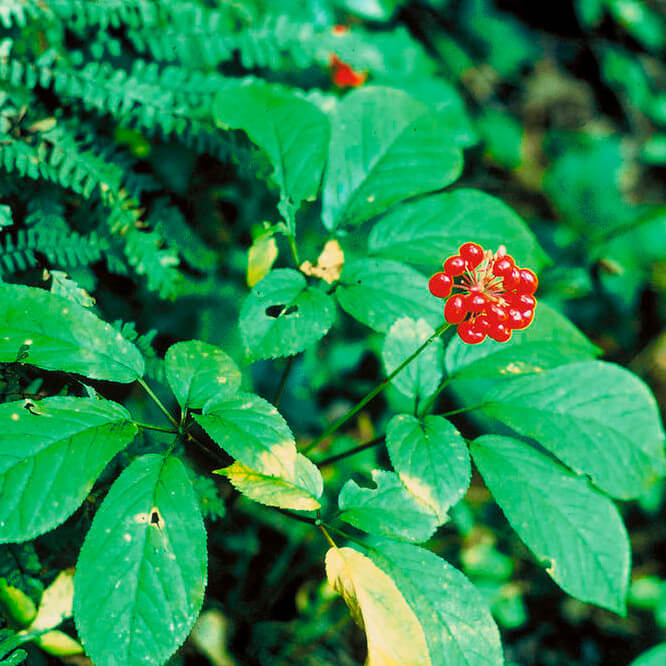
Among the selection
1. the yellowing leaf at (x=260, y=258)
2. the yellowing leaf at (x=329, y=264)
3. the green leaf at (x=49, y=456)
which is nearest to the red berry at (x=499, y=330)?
the yellowing leaf at (x=329, y=264)

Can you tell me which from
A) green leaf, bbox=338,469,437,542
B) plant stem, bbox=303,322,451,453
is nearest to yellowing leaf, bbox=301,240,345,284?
plant stem, bbox=303,322,451,453

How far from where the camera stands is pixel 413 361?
1372 millimetres

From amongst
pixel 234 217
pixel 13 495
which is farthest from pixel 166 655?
pixel 234 217

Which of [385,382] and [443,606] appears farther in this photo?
[385,382]

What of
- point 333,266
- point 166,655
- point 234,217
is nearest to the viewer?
point 166,655

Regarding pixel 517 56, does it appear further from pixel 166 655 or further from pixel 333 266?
pixel 166 655

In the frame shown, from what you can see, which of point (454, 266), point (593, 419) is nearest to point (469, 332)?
point (454, 266)

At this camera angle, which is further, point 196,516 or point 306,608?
point 306,608

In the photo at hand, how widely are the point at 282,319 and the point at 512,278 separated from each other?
0.50m

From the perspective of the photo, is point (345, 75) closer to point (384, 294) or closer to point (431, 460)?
point (384, 294)

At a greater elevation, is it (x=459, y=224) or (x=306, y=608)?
(x=459, y=224)

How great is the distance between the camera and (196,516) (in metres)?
→ 1.00

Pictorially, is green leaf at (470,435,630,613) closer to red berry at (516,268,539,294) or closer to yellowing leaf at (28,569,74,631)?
red berry at (516,268,539,294)

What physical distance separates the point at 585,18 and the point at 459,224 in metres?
3.41
